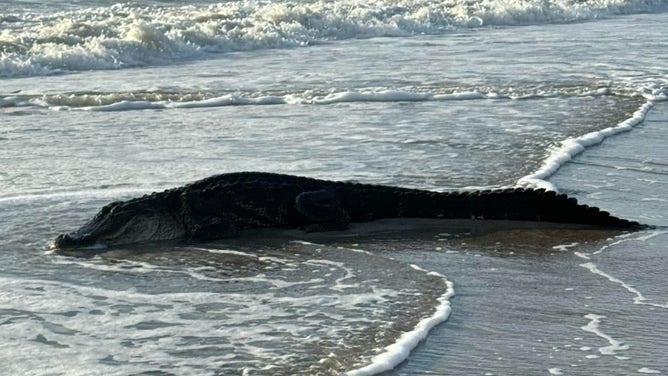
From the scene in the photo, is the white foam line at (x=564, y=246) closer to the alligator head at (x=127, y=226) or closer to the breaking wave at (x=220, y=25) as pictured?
the alligator head at (x=127, y=226)

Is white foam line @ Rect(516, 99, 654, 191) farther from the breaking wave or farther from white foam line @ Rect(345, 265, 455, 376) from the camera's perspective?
the breaking wave

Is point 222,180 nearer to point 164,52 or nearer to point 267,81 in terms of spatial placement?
point 267,81

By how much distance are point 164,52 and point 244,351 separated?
1515 cm

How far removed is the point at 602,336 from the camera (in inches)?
198

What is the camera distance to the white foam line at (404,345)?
15.1 feet

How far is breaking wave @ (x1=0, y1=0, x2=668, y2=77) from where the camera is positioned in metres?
18.4

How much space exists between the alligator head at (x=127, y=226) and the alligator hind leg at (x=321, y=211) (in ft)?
2.26

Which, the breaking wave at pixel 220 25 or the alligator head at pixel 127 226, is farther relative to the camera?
the breaking wave at pixel 220 25

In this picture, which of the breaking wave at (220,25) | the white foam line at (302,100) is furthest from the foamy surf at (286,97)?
the breaking wave at (220,25)

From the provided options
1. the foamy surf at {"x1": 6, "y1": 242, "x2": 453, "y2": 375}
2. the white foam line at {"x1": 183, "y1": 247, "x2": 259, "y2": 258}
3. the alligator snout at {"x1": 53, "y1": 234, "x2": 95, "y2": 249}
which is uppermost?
the alligator snout at {"x1": 53, "y1": 234, "x2": 95, "y2": 249}

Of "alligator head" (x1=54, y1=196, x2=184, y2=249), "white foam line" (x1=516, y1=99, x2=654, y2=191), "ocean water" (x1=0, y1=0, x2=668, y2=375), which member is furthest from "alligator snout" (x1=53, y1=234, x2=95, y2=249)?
"white foam line" (x1=516, y1=99, x2=654, y2=191)

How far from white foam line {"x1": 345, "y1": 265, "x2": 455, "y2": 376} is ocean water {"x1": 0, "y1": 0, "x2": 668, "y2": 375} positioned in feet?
0.04

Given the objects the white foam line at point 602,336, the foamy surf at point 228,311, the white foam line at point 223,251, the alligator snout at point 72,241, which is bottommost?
the white foam line at point 602,336

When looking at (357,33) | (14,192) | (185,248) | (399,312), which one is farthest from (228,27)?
(399,312)
